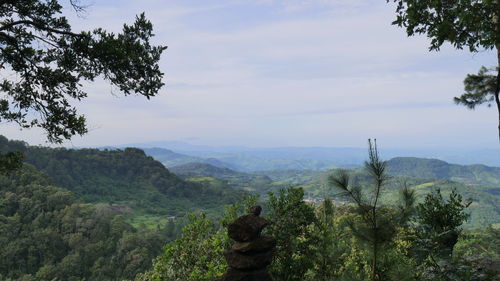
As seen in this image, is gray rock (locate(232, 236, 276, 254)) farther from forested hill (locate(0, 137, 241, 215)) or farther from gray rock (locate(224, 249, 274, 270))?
forested hill (locate(0, 137, 241, 215))

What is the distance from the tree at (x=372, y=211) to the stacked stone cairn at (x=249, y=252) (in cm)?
310

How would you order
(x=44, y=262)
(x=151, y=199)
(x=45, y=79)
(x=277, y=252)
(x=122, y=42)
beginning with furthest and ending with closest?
(x=151, y=199) < (x=44, y=262) < (x=277, y=252) < (x=45, y=79) < (x=122, y=42)

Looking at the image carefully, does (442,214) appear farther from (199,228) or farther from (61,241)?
(61,241)

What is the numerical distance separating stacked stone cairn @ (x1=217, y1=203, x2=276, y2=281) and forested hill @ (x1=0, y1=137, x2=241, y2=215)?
15990cm

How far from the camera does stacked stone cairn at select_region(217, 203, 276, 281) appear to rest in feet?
31.2

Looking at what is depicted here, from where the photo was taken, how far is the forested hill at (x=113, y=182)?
540ft

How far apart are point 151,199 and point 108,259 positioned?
314 feet

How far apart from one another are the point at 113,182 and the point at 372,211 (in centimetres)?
19509

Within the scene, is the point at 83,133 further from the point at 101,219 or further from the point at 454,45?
the point at 101,219

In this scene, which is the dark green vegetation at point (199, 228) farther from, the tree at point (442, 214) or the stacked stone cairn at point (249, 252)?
the stacked stone cairn at point (249, 252)

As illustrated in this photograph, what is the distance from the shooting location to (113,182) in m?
183

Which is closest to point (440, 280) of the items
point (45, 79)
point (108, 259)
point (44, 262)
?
point (45, 79)

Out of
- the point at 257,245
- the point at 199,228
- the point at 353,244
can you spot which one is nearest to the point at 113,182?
the point at 199,228

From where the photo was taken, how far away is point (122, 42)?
8320mm
